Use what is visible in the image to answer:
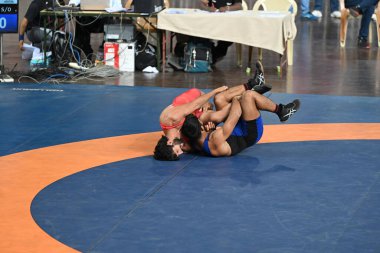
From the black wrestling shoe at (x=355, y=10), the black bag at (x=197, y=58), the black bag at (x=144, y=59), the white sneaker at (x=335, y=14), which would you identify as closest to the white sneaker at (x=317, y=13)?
the white sneaker at (x=335, y=14)

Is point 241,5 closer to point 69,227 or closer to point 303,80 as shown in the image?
point 303,80

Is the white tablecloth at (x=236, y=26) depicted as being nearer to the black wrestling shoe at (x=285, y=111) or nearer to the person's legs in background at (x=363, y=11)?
the person's legs in background at (x=363, y=11)

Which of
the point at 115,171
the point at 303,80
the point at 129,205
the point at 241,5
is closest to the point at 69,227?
the point at 129,205

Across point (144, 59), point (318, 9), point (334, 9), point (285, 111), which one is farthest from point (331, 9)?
point (285, 111)

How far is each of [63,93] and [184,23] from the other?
225cm

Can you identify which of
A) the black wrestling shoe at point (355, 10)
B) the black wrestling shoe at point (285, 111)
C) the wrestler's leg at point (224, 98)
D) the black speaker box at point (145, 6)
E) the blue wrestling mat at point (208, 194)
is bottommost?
the blue wrestling mat at point (208, 194)

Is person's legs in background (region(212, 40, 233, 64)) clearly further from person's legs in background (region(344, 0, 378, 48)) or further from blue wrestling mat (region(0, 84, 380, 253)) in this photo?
blue wrestling mat (region(0, 84, 380, 253))

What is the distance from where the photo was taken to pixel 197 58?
497 inches

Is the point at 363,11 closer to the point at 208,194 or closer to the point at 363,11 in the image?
the point at 363,11

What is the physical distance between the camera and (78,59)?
12.9 metres

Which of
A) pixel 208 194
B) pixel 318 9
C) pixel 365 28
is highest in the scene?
pixel 318 9

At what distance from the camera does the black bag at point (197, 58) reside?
41.1 ft

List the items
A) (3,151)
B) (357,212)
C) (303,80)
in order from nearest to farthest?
1. (357,212)
2. (3,151)
3. (303,80)

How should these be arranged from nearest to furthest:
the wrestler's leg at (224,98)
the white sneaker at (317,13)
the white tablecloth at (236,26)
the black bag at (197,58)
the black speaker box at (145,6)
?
1. the wrestler's leg at (224,98)
2. the white tablecloth at (236,26)
3. the black speaker box at (145,6)
4. the black bag at (197,58)
5. the white sneaker at (317,13)
